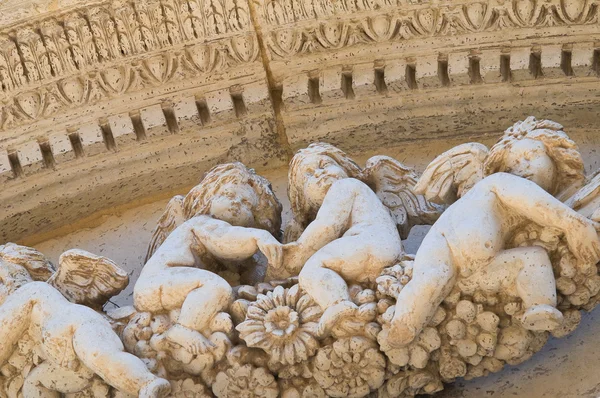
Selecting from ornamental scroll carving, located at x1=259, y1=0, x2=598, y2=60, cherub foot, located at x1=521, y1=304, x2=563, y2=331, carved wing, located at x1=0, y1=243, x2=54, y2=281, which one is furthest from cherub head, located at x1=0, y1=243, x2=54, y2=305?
cherub foot, located at x1=521, y1=304, x2=563, y2=331

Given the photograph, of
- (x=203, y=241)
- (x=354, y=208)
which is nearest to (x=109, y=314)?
(x=203, y=241)

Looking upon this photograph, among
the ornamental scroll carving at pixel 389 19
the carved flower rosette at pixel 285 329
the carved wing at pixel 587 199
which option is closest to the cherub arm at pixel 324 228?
the carved flower rosette at pixel 285 329

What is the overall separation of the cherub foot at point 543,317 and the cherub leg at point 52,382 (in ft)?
3.30

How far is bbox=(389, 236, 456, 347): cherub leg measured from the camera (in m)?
3.37

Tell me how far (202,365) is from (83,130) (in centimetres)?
110

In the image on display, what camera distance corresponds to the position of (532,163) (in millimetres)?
3578

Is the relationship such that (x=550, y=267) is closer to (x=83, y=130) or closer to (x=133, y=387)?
(x=133, y=387)

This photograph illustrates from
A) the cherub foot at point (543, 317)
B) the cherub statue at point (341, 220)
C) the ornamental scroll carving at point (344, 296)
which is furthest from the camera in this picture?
the cherub statue at point (341, 220)

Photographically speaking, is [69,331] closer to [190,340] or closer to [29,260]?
[190,340]

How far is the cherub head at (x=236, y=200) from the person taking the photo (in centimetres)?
382

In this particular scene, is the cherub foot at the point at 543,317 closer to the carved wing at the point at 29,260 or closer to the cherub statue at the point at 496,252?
the cherub statue at the point at 496,252

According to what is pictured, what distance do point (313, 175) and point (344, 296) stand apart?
465 millimetres

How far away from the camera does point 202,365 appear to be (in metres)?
3.51

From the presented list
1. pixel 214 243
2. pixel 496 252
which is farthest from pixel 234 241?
pixel 496 252
